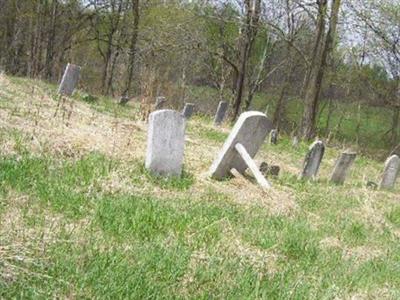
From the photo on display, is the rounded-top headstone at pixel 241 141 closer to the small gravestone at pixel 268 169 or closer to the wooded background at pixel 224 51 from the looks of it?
the small gravestone at pixel 268 169

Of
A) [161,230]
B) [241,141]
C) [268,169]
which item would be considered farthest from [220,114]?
[161,230]

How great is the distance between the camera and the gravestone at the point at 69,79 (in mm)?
14273

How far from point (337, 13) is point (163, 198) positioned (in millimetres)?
15242

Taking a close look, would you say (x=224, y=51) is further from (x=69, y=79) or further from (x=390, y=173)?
(x=390, y=173)

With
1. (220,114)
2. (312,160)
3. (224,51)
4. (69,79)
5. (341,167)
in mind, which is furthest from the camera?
(224,51)

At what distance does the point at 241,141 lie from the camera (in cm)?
761

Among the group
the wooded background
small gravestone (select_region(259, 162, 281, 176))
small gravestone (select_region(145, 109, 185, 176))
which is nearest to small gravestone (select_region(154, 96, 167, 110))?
the wooded background

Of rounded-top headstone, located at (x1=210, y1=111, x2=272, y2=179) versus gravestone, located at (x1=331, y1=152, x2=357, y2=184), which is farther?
gravestone, located at (x1=331, y1=152, x2=357, y2=184)

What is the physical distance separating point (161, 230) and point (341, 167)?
589cm

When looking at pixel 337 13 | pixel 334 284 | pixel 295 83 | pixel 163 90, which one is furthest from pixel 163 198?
pixel 295 83

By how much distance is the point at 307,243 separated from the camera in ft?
16.8

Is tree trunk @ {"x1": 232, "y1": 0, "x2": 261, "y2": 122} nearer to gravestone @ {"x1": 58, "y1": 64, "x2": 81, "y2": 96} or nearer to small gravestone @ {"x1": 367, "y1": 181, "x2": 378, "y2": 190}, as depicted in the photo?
gravestone @ {"x1": 58, "y1": 64, "x2": 81, "y2": 96}

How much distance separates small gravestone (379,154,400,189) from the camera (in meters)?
10.6

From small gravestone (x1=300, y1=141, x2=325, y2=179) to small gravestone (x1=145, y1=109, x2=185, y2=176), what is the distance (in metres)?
3.07
